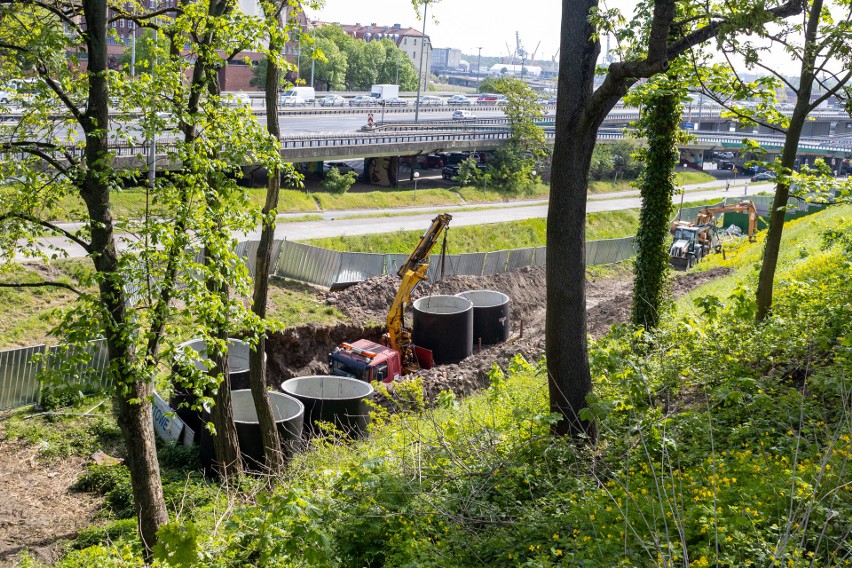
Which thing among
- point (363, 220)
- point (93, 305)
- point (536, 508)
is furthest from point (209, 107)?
point (363, 220)

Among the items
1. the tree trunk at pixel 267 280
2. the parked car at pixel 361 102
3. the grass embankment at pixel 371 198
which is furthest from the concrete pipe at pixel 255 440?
the parked car at pixel 361 102

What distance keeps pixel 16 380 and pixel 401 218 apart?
23.0 metres

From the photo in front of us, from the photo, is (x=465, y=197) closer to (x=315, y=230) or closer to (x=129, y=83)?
(x=315, y=230)

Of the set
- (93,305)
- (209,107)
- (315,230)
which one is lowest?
(315,230)

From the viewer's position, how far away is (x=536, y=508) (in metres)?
7.43

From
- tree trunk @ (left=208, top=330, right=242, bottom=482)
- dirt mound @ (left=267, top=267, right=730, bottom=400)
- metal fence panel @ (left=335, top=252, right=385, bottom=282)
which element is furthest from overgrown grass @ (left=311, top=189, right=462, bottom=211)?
→ tree trunk @ (left=208, top=330, right=242, bottom=482)

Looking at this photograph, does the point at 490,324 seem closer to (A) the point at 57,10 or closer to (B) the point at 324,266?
(B) the point at 324,266

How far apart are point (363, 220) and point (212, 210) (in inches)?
1076

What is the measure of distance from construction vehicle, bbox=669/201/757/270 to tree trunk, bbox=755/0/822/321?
20.0 meters

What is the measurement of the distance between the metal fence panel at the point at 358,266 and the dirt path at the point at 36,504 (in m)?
13.5

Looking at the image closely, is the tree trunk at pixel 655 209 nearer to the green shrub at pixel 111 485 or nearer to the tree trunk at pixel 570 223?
the tree trunk at pixel 570 223

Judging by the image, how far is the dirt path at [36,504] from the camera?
468 inches

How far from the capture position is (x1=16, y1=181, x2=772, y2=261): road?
106 ft

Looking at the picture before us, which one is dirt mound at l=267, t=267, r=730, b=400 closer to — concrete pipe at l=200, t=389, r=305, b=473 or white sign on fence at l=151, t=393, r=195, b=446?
white sign on fence at l=151, t=393, r=195, b=446
